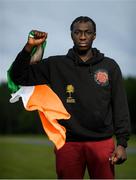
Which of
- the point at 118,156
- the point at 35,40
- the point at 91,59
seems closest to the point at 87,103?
the point at 91,59

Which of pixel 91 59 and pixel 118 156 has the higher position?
pixel 91 59

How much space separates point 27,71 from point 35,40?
0.86 ft

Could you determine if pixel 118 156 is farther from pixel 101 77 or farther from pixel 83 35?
pixel 83 35

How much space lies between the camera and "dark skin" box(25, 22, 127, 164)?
3537mm

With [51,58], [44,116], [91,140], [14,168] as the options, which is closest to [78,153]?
[91,140]

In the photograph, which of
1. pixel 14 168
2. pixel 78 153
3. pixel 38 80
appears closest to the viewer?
pixel 78 153

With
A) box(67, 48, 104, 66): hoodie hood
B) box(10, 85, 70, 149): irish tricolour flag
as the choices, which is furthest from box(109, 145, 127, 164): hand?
box(67, 48, 104, 66): hoodie hood

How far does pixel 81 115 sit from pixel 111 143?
305mm

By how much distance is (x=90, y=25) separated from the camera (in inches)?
144

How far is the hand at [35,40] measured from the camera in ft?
11.5

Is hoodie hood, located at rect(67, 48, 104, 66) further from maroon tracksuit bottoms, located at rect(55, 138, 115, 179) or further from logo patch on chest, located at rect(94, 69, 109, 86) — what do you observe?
maroon tracksuit bottoms, located at rect(55, 138, 115, 179)

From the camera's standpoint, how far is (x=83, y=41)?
11.9 feet

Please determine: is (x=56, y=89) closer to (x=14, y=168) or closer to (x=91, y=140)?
(x=91, y=140)

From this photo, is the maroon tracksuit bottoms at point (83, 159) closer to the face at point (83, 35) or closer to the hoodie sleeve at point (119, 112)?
the hoodie sleeve at point (119, 112)
